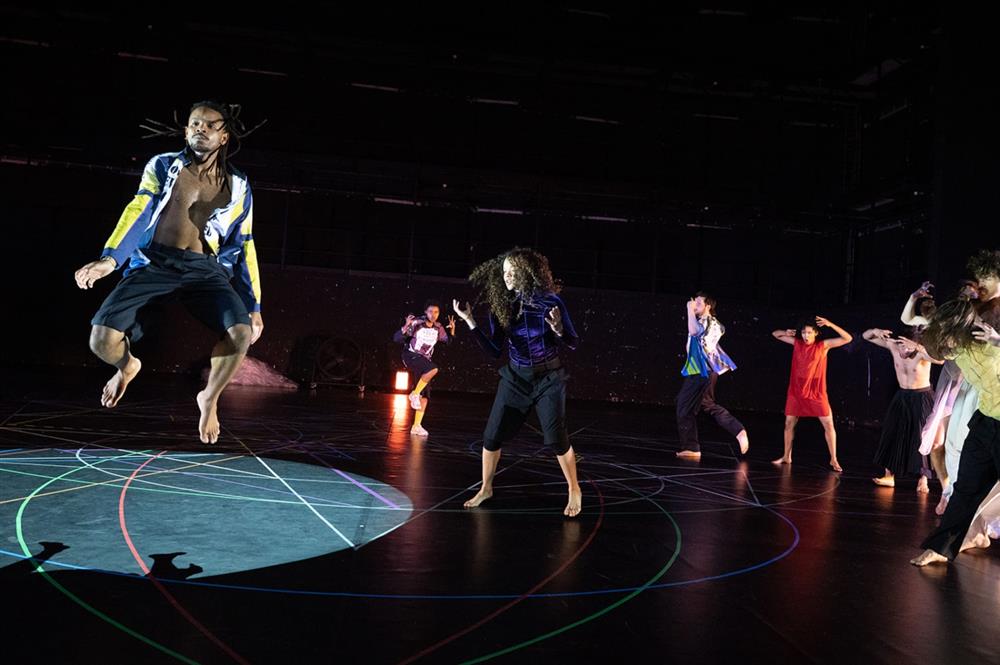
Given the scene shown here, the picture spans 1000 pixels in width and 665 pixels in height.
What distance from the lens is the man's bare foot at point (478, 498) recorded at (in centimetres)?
515

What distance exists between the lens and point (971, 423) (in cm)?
430

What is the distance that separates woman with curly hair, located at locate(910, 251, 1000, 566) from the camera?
164 inches

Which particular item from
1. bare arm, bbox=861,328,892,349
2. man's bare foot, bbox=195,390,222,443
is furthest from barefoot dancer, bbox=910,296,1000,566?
man's bare foot, bbox=195,390,222,443

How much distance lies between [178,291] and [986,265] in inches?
171

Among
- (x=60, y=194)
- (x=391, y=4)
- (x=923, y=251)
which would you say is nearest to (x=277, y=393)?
(x=60, y=194)

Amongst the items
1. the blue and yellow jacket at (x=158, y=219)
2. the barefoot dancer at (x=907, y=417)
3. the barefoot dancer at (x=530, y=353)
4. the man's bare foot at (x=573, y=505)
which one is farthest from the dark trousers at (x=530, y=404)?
the barefoot dancer at (x=907, y=417)

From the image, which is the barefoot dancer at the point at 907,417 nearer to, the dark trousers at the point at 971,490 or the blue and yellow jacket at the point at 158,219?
the dark trousers at the point at 971,490

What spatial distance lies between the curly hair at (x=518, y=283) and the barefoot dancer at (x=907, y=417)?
12.4 feet

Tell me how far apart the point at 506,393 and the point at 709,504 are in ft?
6.04

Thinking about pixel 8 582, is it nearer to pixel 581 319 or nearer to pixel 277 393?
pixel 277 393

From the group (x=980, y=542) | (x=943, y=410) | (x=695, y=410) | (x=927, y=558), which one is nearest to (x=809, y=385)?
(x=695, y=410)

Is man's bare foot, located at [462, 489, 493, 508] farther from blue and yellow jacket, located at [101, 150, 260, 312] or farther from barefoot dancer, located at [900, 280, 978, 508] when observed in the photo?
barefoot dancer, located at [900, 280, 978, 508]

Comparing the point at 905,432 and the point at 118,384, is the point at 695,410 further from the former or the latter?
the point at 118,384

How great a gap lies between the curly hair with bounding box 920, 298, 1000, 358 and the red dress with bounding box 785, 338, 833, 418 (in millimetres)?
4473
